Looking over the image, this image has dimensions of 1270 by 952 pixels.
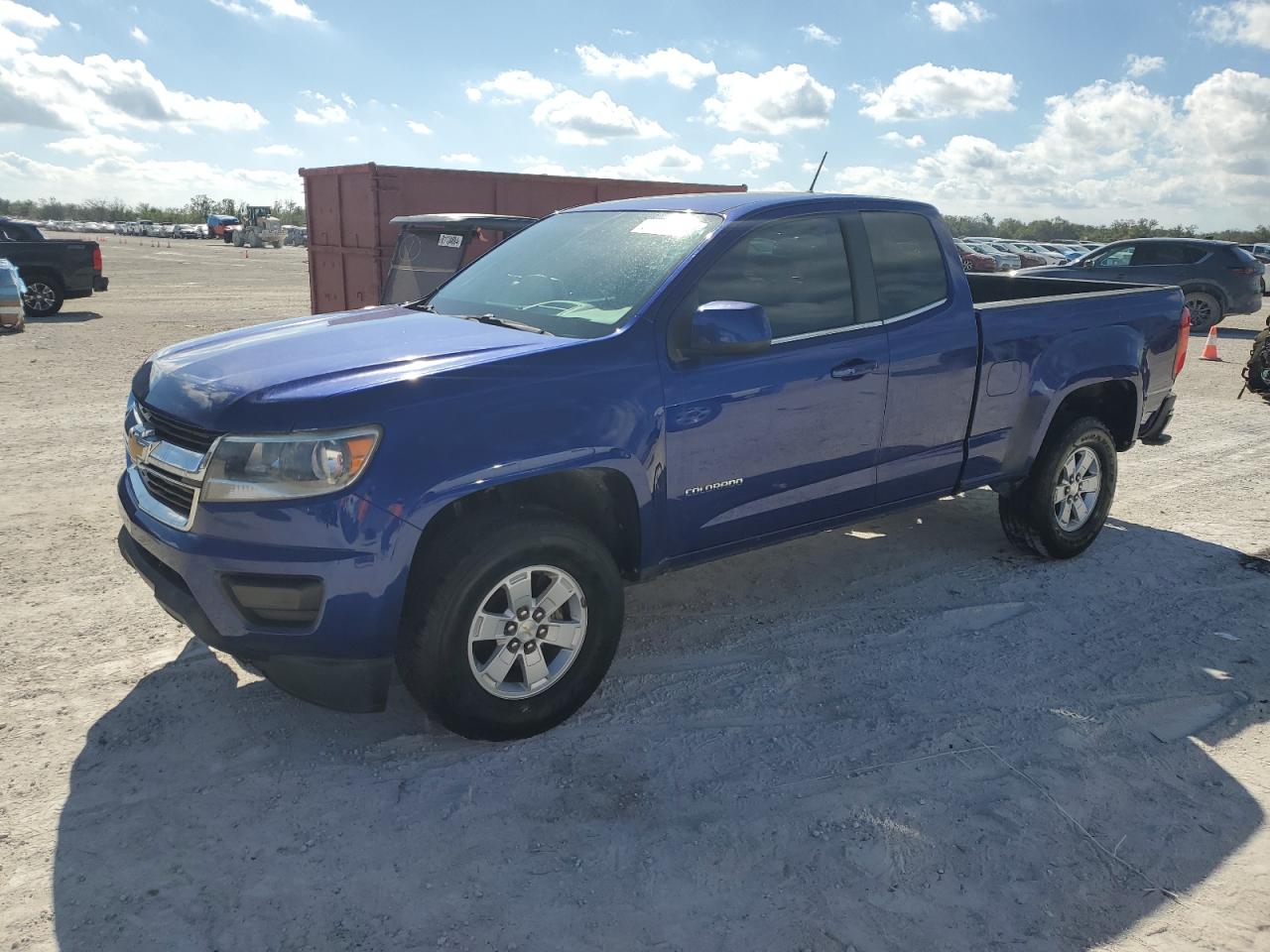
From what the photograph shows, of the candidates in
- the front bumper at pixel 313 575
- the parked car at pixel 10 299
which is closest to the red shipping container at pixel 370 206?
the parked car at pixel 10 299

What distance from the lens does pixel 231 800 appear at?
123 inches

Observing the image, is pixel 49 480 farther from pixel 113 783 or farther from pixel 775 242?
pixel 775 242

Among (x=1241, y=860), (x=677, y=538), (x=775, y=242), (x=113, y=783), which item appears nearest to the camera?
(x=1241, y=860)

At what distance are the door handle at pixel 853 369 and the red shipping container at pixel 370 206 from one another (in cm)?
757

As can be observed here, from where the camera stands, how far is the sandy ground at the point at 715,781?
2.67 m

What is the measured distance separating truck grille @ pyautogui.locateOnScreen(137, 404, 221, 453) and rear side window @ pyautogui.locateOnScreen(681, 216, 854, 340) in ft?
5.74

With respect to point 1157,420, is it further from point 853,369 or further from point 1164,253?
point 1164,253

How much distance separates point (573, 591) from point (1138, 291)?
4000mm

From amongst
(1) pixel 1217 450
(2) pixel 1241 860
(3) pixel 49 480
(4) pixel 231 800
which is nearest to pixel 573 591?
(4) pixel 231 800

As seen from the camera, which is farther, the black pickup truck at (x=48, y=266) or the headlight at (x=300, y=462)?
the black pickup truck at (x=48, y=266)

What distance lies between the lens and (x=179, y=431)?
3264 millimetres

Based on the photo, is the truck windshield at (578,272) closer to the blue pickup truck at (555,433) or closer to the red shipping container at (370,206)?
the blue pickup truck at (555,433)

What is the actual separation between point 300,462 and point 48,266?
56.8ft

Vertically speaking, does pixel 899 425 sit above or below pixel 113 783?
above
